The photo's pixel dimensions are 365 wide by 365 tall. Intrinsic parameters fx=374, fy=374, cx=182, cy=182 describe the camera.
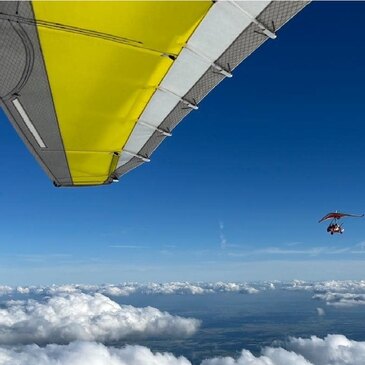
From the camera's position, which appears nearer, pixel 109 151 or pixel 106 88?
pixel 106 88

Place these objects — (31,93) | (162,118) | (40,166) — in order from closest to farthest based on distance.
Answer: (31,93), (162,118), (40,166)

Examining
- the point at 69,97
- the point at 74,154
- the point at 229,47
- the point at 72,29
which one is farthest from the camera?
the point at 74,154

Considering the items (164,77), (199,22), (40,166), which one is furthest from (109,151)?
(199,22)

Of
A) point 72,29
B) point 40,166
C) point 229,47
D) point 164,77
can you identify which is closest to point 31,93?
point 72,29

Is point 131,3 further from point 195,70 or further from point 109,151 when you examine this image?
point 109,151

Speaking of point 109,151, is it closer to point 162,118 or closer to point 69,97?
point 162,118

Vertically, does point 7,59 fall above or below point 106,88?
below
